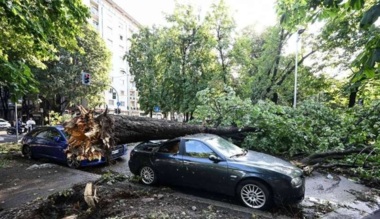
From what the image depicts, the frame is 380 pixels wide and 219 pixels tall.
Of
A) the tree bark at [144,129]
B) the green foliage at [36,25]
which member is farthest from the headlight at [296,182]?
the green foliage at [36,25]

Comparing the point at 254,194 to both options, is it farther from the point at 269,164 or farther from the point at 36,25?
the point at 36,25

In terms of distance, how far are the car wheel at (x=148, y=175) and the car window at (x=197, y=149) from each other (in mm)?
1199

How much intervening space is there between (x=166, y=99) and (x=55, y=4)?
17645mm

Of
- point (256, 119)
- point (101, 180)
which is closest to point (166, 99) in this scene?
point (256, 119)

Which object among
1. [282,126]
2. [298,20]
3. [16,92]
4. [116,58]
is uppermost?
[116,58]

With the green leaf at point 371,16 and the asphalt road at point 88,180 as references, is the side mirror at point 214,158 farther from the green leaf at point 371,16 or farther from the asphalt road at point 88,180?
the green leaf at point 371,16

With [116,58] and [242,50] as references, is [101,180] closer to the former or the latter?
[242,50]

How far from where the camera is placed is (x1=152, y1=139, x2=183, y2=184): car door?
675 cm

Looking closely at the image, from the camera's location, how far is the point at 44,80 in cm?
2570

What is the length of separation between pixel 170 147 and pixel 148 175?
1.00m

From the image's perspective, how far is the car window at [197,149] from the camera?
6496 mm

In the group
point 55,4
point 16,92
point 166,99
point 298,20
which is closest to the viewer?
point 298,20

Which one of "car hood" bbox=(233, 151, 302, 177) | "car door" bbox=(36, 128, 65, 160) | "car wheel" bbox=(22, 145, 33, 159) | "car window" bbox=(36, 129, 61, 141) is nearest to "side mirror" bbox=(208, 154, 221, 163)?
"car hood" bbox=(233, 151, 302, 177)

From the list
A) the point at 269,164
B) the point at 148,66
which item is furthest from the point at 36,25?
the point at 148,66
